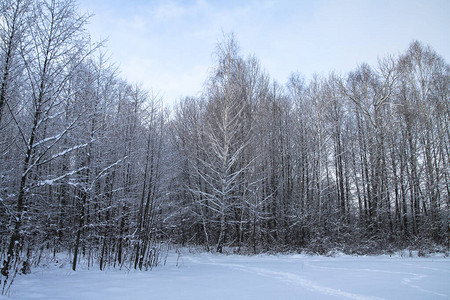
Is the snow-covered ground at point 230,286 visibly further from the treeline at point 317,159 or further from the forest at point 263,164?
the treeline at point 317,159

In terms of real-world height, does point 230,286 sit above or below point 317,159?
below

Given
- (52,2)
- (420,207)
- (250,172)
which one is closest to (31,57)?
(52,2)

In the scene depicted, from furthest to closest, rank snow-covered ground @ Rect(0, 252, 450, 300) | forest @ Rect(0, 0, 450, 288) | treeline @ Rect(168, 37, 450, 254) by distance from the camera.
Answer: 1. treeline @ Rect(168, 37, 450, 254)
2. forest @ Rect(0, 0, 450, 288)
3. snow-covered ground @ Rect(0, 252, 450, 300)

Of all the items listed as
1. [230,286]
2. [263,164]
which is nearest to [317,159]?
[263,164]

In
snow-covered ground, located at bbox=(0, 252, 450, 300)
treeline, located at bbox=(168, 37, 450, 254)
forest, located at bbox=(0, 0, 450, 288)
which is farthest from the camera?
treeline, located at bbox=(168, 37, 450, 254)

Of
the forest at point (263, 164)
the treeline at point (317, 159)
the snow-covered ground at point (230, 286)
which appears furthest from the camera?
the treeline at point (317, 159)

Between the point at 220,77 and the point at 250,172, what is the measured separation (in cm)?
545

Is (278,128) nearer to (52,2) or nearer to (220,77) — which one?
(220,77)

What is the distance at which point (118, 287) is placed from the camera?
4.84 m

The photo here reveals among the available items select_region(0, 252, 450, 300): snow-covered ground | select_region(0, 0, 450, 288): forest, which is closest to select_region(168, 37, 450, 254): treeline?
select_region(0, 0, 450, 288): forest

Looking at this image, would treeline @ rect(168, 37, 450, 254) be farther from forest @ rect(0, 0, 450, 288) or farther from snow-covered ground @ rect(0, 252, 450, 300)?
snow-covered ground @ rect(0, 252, 450, 300)

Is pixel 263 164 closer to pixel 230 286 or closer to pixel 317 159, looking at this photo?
pixel 317 159

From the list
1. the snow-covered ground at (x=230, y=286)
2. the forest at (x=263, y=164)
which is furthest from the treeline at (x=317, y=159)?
the snow-covered ground at (x=230, y=286)

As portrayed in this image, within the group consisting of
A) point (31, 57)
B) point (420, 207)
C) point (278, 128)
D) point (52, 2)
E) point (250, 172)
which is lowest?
point (420, 207)
